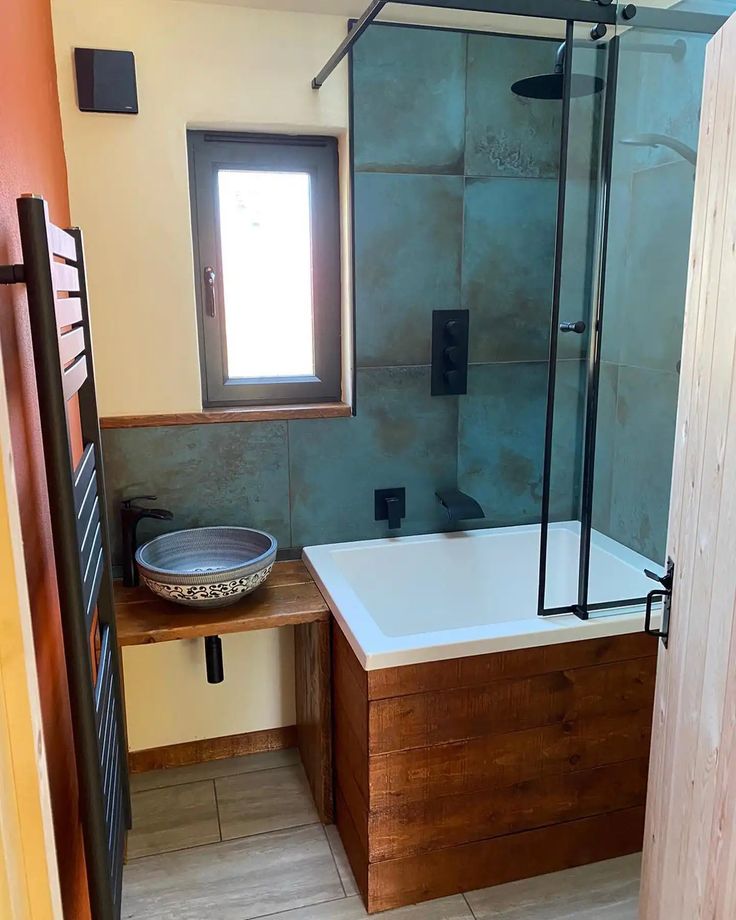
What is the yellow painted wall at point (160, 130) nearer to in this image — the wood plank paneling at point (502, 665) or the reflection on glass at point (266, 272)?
the reflection on glass at point (266, 272)

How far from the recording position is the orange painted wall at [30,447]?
3.65 feet

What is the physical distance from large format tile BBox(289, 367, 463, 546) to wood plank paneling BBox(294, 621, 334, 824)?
15.6 inches

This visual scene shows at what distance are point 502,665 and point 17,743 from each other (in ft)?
4.04

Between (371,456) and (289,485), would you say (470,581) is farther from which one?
(289,485)

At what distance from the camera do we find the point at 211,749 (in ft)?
8.31

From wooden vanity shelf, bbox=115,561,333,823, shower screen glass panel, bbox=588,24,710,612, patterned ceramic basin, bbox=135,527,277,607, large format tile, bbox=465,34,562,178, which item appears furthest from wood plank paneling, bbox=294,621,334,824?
large format tile, bbox=465,34,562,178

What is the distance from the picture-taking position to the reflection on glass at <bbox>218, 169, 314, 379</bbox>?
2377mm

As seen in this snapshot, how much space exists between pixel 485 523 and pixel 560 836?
42.2 inches

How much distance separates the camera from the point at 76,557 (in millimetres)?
1113

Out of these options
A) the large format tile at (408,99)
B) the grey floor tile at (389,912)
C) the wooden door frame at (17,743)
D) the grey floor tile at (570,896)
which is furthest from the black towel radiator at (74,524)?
the large format tile at (408,99)

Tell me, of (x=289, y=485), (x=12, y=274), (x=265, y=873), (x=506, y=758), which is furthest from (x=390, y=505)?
(x=12, y=274)

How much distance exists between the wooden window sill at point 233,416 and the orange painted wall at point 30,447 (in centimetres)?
84

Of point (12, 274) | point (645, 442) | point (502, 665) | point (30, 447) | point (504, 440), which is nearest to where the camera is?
point (12, 274)

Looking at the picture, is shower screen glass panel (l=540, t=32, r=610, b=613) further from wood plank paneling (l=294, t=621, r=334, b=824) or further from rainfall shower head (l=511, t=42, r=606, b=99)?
wood plank paneling (l=294, t=621, r=334, b=824)
